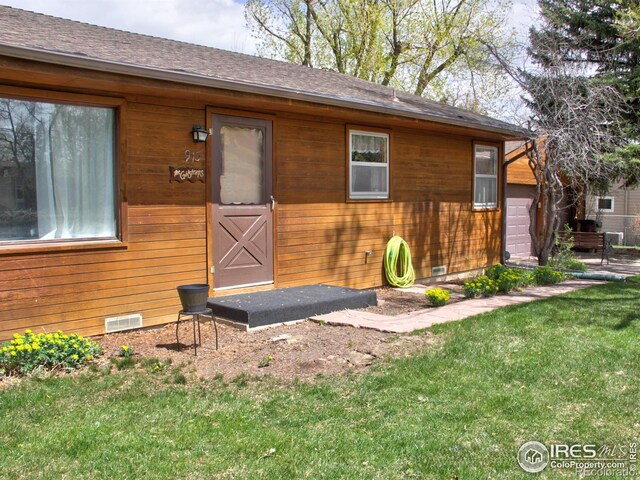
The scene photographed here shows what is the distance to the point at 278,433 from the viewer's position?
11.8 ft

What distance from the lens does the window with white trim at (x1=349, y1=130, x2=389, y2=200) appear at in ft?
28.7

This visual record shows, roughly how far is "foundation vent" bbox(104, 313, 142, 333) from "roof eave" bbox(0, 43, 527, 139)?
2.48m

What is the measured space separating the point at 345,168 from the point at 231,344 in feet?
12.4

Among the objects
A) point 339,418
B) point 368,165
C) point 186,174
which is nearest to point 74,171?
point 186,174

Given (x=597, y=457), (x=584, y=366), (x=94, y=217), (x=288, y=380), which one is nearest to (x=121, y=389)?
(x=288, y=380)

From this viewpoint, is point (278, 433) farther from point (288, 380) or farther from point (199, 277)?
point (199, 277)

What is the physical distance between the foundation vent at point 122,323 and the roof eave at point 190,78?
97.6 inches

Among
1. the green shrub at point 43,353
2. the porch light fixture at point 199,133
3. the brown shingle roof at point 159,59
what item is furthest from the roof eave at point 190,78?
the green shrub at point 43,353

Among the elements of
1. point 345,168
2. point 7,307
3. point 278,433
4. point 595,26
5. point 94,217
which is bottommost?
point 278,433

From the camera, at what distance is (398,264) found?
9617 millimetres

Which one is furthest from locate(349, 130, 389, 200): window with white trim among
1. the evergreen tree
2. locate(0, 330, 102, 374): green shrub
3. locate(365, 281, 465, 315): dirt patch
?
the evergreen tree

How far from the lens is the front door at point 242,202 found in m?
7.02

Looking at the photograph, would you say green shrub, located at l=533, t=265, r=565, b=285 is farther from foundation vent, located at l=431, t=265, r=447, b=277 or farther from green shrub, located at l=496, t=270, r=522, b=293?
foundation vent, located at l=431, t=265, r=447, b=277

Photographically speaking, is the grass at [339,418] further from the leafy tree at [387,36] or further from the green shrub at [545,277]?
the leafy tree at [387,36]
